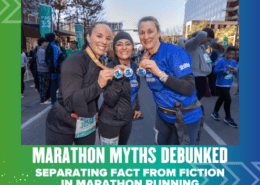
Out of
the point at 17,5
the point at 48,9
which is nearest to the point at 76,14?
the point at 48,9

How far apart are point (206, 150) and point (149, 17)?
1.30m

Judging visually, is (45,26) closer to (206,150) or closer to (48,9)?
(48,9)

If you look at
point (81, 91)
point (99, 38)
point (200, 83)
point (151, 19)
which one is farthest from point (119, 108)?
point (200, 83)

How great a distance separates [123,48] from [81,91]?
0.73m

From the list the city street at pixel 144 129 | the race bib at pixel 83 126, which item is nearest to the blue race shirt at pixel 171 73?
the race bib at pixel 83 126

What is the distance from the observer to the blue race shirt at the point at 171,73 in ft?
4.91

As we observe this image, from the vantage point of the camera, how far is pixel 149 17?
1642 mm

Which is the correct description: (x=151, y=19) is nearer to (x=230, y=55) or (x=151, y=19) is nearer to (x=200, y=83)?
(x=200, y=83)

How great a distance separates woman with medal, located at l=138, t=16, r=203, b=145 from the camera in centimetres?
149

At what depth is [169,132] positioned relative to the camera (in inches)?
70.5

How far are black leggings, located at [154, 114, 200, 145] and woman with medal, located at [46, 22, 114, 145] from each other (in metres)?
0.69

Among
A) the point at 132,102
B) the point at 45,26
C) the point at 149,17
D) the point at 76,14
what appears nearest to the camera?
the point at 149,17

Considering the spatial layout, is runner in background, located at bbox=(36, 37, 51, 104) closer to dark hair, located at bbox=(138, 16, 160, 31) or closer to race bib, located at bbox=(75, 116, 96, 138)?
race bib, located at bbox=(75, 116, 96, 138)

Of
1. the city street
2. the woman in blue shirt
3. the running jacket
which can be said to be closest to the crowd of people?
the city street
